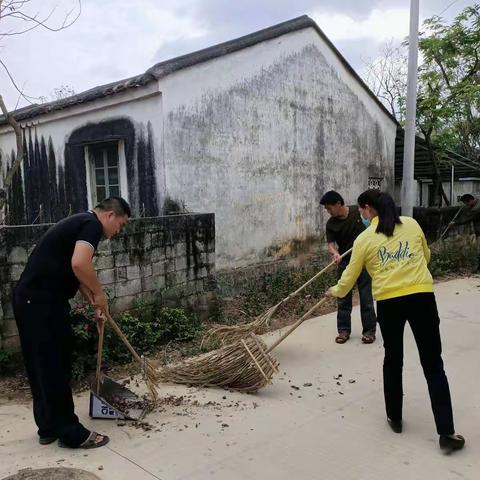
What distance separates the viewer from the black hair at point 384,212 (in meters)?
3.31

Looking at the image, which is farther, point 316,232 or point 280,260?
point 316,232

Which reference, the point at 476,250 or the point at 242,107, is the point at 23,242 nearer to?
the point at 242,107

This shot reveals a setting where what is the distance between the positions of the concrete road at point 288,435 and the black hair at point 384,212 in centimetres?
141

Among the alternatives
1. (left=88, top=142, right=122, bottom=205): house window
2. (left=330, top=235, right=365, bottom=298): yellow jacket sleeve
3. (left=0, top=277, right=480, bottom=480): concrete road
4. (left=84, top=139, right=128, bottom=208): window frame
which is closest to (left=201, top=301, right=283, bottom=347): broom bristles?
(left=0, top=277, right=480, bottom=480): concrete road

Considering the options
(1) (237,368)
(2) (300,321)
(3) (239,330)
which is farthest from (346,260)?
(1) (237,368)

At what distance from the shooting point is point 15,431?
3.42m

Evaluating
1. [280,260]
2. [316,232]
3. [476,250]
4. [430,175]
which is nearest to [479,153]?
[430,175]

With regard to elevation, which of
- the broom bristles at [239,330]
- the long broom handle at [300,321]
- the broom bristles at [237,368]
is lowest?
the broom bristles at [237,368]

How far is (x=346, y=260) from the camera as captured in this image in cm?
548

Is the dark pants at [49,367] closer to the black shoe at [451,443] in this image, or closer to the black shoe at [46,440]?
the black shoe at [46,440]

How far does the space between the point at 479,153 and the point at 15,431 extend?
47.5ft

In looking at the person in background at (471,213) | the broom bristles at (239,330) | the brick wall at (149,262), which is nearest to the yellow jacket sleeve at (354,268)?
the broom bristles at (239,330)

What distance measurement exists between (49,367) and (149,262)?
2.42m

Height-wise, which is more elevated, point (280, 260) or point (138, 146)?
point (138, 146)
